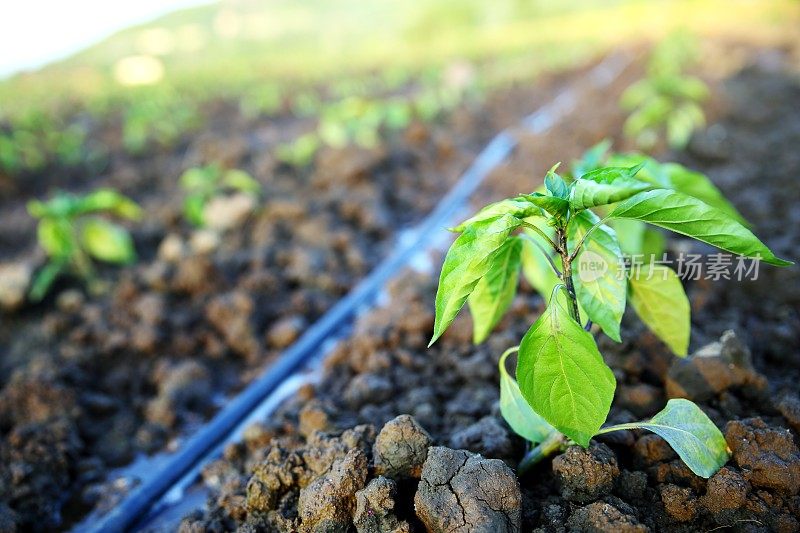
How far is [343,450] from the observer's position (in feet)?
4.69

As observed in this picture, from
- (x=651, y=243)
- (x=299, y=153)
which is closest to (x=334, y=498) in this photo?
(x=651, y=243)

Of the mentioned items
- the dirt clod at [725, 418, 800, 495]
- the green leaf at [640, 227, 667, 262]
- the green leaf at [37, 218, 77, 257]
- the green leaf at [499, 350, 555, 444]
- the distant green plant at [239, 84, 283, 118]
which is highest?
the green leaf at [37, 218, 77, 257]

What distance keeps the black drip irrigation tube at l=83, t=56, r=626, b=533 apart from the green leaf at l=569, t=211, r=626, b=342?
407 mm

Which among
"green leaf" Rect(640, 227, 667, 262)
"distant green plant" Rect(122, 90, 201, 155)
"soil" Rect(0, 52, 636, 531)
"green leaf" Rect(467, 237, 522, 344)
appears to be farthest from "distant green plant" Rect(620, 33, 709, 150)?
"distant green plant" Rect(122, 90, 201, 155)

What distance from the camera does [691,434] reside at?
121cm

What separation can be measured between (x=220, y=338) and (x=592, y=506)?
213 centimetres

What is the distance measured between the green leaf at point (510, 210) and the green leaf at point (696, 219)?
178mm

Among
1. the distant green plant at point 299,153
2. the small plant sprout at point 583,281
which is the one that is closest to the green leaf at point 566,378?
the small plant sprout at point 583,281

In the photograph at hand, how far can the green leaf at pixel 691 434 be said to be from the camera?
1.19 m

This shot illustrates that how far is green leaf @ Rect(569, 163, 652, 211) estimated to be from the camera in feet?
3.04

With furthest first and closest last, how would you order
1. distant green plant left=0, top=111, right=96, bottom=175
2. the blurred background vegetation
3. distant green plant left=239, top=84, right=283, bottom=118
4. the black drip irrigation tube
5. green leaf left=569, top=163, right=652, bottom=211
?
Result: the blurred background vegetation → distant green plant left=239, top=84, right=283, bottom=118 → distant green plant left=0, top=111, right=96, bottom=175 → the black drip irrigation tube → green leaf left=569, top=163, right=652, bottom=211

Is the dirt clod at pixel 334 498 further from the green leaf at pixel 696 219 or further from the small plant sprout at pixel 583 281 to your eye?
the green leaf at pixel 696 219

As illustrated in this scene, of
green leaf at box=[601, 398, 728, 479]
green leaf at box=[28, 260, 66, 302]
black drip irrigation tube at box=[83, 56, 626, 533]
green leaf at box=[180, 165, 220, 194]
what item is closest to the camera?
green leaf at box=[601, 398, 728, 479]

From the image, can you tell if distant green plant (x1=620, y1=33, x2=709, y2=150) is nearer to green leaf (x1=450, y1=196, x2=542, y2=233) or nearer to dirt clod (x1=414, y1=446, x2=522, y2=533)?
green leaf (x1=450, y1=196, x2=542, y2=233)
